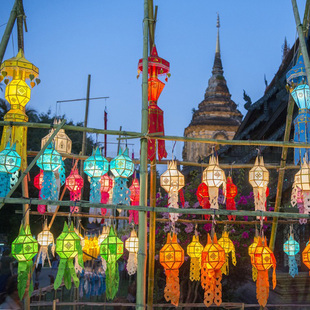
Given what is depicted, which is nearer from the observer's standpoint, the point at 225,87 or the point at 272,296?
the point at 272,296

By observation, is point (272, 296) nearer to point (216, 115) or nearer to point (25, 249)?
point (25, 249)

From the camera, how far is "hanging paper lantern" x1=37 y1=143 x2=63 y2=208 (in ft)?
15.9

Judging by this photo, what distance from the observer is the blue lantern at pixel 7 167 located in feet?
14.9

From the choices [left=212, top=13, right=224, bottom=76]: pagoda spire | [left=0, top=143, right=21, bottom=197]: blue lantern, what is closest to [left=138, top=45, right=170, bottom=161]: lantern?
[left=0, top=143, right=21, bottom=197]: blue lantern

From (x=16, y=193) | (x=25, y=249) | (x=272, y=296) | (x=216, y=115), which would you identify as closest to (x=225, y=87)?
(x=216, y=115)

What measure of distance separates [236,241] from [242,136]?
853 cm

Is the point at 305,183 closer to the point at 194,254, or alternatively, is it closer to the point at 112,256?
the point at 194,254

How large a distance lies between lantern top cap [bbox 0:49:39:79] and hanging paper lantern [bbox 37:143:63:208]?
3.80 feet

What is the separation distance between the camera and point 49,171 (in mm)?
5000

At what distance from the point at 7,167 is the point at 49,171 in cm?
58

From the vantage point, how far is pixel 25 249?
4613mm

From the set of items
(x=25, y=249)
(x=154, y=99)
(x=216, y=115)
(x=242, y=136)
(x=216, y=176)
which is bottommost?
(x=25, y=249)

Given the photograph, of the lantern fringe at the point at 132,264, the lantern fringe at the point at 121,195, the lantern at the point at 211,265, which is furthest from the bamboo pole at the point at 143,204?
the lantern fringe at the point at 132,264

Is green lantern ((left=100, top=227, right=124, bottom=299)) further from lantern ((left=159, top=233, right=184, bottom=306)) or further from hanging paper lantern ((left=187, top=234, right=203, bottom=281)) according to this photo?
hanging paper lantern ((left=187, top=234, right=203, bottom=281))
